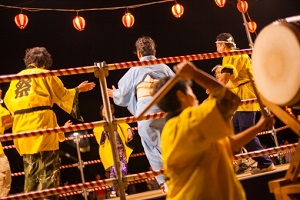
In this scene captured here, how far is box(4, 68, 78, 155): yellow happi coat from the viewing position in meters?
4.36

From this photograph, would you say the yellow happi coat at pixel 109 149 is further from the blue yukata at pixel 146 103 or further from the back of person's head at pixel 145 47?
the back of person's head at pixel 145 47

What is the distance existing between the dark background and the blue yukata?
9.11 meters

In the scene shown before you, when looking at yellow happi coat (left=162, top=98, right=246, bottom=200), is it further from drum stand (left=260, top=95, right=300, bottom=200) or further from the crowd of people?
drum stand (left=260, top=95, right=300, bottom=200)

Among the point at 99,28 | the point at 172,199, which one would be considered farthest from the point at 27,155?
the point at 99,28

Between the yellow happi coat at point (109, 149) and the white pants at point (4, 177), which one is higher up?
the yellow happi coat at point (109, 149)

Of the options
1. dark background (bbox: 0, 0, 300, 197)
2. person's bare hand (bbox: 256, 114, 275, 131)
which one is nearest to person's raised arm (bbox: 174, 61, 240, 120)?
person's bare hand (bbox: 256, 114, 275, 131)

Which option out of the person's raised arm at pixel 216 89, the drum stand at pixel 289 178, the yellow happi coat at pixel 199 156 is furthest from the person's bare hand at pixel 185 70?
the drum stand at pixel 289 178

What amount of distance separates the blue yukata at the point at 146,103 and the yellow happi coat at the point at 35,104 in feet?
2.22

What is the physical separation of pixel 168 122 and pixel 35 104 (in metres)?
2.31

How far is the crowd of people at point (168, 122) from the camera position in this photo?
2344 millimetres

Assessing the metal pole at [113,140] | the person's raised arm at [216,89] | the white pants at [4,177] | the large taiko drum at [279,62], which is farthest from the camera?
the white pants at [4,177]

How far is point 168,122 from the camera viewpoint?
97.1 inches

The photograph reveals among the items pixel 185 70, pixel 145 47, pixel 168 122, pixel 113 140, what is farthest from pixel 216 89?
pixel 145 47

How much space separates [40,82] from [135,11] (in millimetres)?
13527
